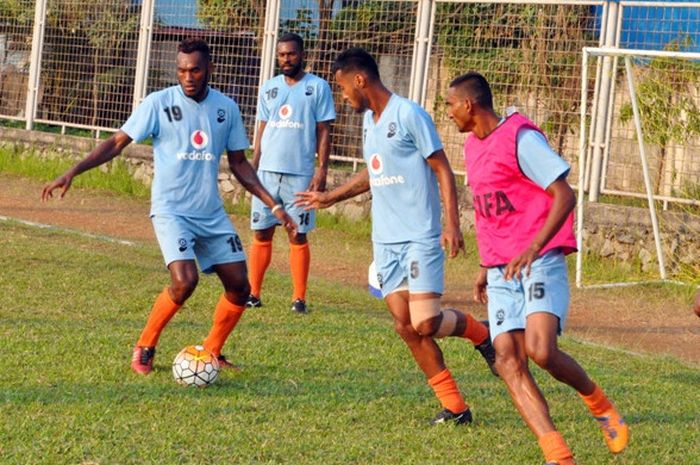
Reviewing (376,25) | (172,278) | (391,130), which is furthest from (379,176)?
(376,25)

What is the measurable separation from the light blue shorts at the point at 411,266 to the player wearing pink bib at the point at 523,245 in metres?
0.59

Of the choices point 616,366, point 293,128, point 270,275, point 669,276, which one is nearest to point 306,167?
point 293,128

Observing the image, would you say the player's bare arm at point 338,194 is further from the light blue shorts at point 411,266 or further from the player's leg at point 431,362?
the player's leg at point 431,362

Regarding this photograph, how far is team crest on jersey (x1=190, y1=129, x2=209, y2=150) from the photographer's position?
325 inches

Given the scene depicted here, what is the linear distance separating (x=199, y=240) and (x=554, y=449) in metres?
2.99

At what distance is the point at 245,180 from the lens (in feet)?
28.3

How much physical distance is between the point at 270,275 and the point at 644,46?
15.1 feet

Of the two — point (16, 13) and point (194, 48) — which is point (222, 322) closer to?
point (194, 48)

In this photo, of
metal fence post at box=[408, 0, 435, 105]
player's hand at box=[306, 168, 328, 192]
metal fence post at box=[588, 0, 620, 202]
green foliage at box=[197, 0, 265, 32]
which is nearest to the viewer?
player's hand at box=[306, 168, 328, 192]

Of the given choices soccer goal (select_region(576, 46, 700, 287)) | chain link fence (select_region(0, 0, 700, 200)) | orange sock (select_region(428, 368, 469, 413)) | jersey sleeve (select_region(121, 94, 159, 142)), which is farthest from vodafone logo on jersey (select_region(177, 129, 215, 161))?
chain link fence (select_region(0, 0, 700, 200))

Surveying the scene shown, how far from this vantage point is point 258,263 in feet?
36.4

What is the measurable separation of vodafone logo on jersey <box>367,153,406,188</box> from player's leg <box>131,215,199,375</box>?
4.49 ft

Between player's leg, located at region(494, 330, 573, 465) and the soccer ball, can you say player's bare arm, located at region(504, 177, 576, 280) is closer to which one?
player's leg, located at region(494, 330, 573, 465)

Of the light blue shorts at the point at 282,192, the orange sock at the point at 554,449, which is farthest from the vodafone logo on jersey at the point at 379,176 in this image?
the light blue shorts at the point at 282,192
